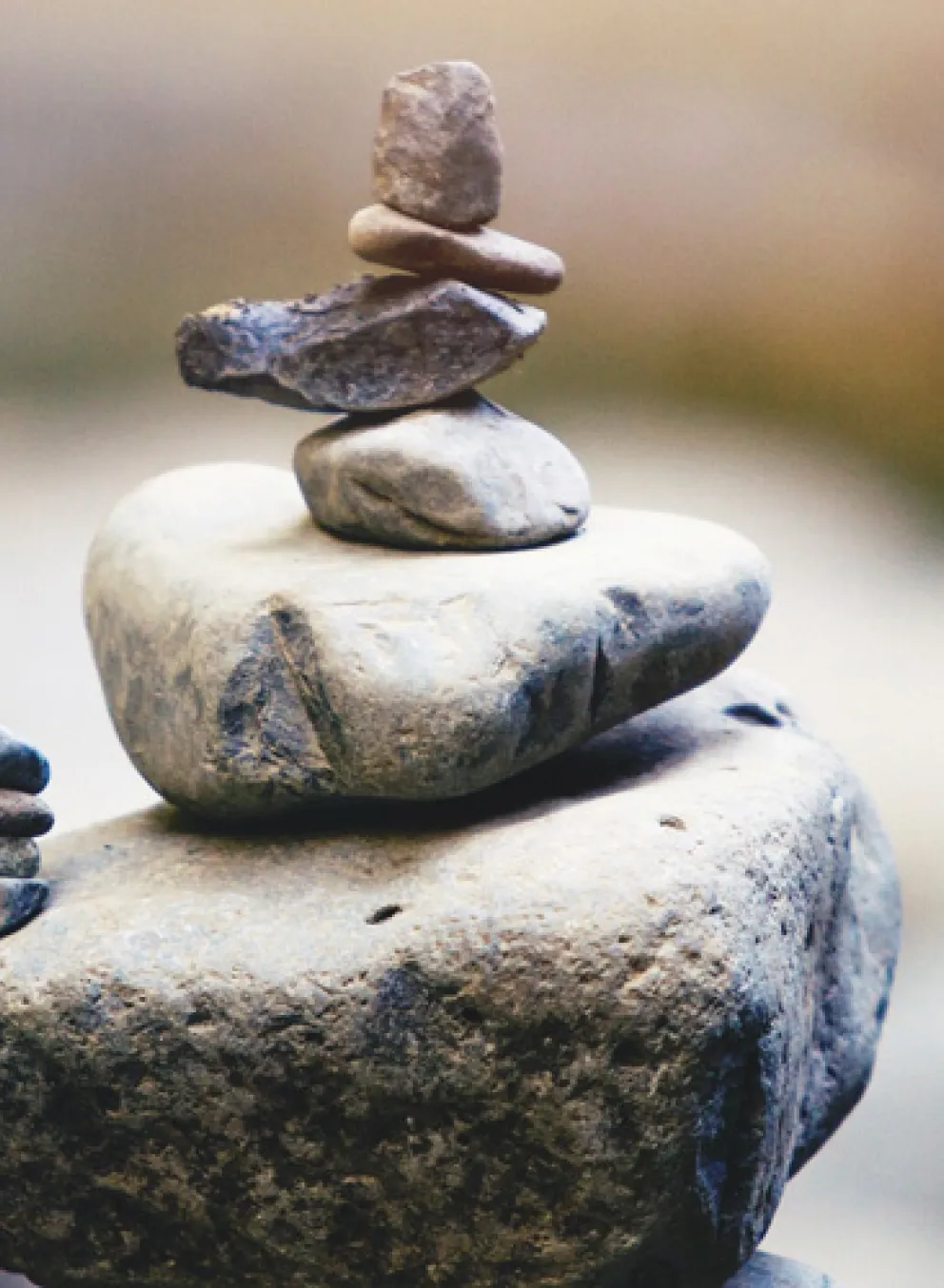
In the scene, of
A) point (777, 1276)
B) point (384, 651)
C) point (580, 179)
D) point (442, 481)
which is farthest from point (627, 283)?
point (777, 1276)

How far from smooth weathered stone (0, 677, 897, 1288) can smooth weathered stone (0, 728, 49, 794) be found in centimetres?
13

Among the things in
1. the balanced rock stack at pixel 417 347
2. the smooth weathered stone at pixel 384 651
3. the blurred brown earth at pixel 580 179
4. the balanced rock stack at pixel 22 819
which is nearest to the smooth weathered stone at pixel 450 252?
the balanced rock stack at pixel 417 347

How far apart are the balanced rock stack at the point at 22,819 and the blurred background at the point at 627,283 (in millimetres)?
1007

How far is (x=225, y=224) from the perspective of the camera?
2941mm

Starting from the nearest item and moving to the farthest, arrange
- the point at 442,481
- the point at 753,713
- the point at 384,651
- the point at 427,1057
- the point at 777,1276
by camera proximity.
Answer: the point at 427,1057 < the point at 384,651 < the point at 442,481 < the point at 777,1276 < the point at 753,713

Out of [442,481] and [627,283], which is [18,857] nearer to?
[442,481]

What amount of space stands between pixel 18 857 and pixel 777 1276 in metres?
1.00

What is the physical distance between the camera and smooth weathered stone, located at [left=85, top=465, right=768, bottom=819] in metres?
1.69

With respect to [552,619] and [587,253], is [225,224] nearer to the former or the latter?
[587,253]

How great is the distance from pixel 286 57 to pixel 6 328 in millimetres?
684

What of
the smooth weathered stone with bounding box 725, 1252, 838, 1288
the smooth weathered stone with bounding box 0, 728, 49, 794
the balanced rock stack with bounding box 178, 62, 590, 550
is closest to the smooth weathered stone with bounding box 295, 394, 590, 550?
the balanced rock stack with bounding box 178, 62, 590, 550

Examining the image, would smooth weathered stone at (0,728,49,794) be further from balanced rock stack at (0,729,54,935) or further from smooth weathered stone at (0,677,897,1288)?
smooth weathered stone at (0,677,897,1288)

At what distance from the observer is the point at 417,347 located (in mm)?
1917

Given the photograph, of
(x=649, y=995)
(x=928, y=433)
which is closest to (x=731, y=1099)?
(x=649, y=995)
